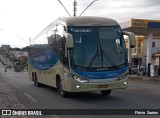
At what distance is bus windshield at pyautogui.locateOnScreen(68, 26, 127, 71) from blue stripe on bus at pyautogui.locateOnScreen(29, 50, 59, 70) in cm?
218

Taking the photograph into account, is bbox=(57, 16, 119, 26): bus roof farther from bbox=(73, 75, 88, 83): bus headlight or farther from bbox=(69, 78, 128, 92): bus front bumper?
bbox=(69, 78, 128, 92): bus front bumper

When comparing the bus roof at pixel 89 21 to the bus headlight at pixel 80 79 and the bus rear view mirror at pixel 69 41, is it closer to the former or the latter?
the bus rear view mirror at pixel 69 41

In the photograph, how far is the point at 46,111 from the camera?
1216 centimetres

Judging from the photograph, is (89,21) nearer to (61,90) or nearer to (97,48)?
(97,48)

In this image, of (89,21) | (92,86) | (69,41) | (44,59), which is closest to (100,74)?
(92,86)

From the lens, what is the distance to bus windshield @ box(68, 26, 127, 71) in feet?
48.4

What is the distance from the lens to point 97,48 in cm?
1494

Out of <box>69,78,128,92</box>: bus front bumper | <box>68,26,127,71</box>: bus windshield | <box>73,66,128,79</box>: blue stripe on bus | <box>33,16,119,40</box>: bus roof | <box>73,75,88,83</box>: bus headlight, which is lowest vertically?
<box>69,78,128,92</box>: bus front bumper

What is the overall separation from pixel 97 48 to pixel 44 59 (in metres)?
6.22

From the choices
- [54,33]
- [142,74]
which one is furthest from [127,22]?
[54,33]

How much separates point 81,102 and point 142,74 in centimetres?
2467

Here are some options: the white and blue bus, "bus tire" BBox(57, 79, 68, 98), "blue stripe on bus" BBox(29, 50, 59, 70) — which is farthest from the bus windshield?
"blue stripe on bus" BBox(29, 50, 59, 70)

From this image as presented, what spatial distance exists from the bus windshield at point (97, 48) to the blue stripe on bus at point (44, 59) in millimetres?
2183

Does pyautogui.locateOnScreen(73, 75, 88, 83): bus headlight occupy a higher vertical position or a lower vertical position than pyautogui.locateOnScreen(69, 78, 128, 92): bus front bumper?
higher
